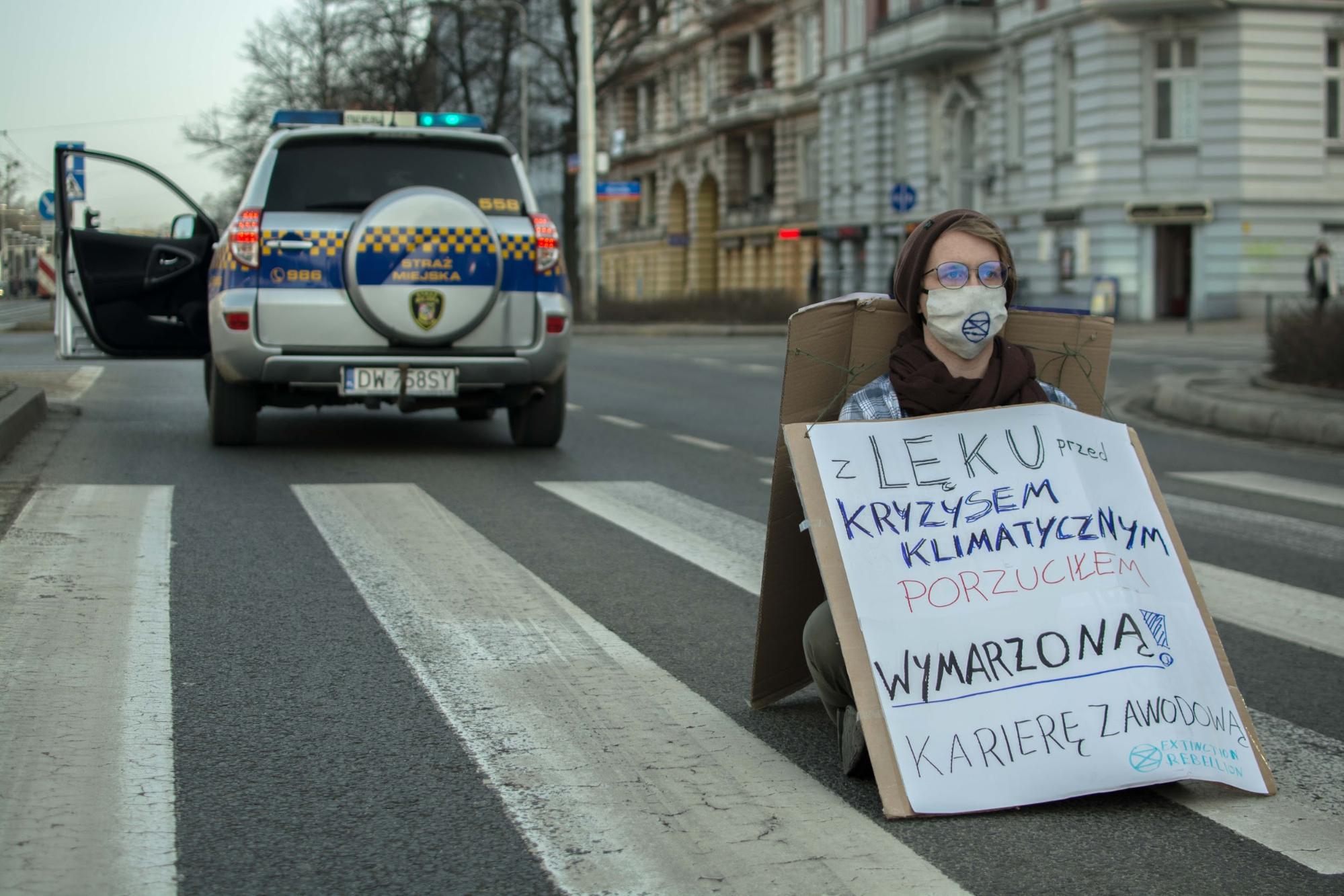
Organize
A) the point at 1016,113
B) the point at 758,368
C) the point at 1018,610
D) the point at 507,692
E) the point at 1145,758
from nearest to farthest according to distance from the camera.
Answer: the point at 1145,758 < the point at 1018,610 < the point at 507,692 < the point at 758,368 < the point at 1016,113

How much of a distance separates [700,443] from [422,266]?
2.80 meters

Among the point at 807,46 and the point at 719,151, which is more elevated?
the point at 807,46

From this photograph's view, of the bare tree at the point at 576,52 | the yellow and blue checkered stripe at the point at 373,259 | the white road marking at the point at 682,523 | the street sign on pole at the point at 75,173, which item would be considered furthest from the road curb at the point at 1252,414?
the bare tree at the point at 576,52

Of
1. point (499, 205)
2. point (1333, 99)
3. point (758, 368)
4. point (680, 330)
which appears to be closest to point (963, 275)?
point (499, 205)

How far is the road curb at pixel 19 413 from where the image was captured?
9.37 metres

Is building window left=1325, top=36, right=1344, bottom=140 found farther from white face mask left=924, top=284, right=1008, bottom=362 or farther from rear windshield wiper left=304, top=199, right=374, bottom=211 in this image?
white face mask left=924, top=284, right=1008, bottom=362

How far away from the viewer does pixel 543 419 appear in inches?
408

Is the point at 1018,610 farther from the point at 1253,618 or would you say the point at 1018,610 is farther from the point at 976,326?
the point at 1253,618

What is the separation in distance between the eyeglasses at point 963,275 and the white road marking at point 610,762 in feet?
3.91

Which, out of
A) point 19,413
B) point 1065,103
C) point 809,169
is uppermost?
point 1065,103

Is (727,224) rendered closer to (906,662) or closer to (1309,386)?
(1309,386)

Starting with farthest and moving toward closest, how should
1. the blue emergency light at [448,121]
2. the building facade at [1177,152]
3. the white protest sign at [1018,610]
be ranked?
the building facade at [1177,152]
the blue emergency light at [448,121]
the white protest sign at [1018,610]

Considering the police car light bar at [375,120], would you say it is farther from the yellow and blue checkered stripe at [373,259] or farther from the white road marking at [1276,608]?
the white road marking at [1276,608]

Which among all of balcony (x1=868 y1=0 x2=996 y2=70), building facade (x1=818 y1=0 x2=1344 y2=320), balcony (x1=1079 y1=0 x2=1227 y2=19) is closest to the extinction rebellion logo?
building facade (x1=818 y1=0 x2=1344 y2=320)
